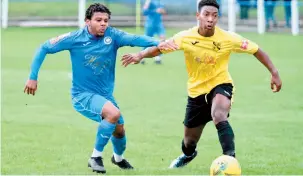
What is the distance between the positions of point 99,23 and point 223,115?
1.85m

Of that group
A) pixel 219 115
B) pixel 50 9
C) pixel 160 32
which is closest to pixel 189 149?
pixel 219 115

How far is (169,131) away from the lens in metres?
14.0

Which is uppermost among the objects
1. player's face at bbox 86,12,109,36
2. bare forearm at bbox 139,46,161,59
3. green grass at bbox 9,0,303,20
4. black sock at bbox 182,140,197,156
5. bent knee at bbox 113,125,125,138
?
player's face at bbox 86,12,109,36

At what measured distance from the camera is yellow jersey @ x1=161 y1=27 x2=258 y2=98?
995cm

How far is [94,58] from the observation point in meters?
10.1

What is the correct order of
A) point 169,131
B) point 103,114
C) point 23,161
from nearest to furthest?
point 103,114 → point 23,161 → point 169,131

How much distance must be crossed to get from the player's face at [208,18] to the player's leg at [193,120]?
81 centimetres

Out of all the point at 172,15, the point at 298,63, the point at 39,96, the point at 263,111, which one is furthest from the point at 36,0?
the point at 263,111

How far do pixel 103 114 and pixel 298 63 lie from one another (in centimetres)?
1481

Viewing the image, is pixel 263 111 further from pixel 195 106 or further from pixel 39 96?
pixel 195 106

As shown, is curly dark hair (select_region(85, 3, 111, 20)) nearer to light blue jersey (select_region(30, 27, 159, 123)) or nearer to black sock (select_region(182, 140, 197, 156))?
light blue jersey (select_region(30, 27, 159, 123))

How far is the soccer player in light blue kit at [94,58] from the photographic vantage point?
10.0 metres

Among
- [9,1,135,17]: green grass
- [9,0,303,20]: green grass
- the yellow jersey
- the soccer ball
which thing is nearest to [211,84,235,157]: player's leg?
the yellow jersey

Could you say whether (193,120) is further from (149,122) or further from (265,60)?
(149,122)
